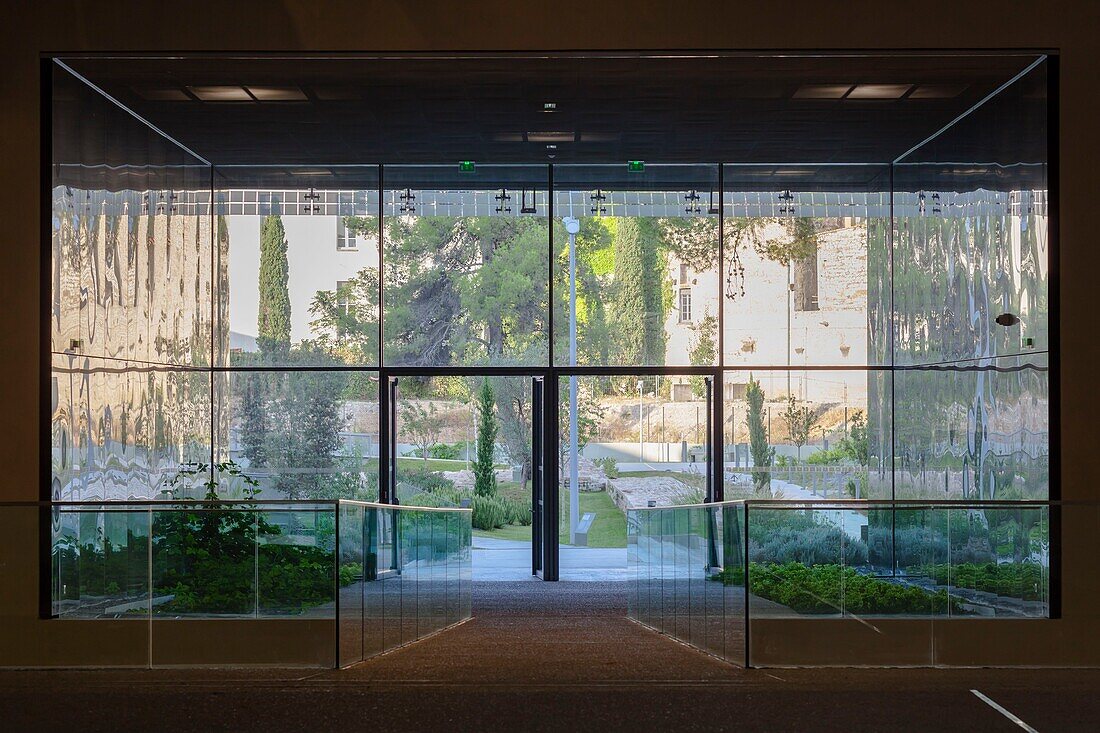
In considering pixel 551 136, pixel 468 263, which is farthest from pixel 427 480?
pixel 551 136

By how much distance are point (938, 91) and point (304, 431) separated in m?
7.18

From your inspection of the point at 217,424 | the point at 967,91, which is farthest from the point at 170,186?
the point at 967,91

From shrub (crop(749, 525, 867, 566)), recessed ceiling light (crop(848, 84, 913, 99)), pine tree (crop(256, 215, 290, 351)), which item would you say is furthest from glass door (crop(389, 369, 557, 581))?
shrub (crop(749, 525, 867, 566))

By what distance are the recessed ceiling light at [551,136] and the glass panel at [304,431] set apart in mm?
3157

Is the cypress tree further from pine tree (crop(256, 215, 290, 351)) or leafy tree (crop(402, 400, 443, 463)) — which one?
pine tree (crop(256, 215, 290, 351))

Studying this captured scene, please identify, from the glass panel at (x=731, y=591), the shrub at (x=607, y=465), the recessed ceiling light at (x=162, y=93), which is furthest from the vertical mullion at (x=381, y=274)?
the glass panel at (x=731, y=591)

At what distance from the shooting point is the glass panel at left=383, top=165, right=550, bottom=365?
39.6 ft

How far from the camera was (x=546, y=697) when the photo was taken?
5.54m

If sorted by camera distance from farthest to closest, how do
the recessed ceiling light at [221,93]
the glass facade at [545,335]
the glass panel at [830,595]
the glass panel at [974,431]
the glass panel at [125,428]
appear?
1. the glass facade at [545,335]
2. the recessed ceiling light at [221,93]
3. the glass panel at [125,428]
4. the glass panel at [974,431]
5. the glass panel at [830,595]

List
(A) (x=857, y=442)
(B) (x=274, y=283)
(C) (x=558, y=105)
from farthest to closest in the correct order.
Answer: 1. (B) (x=274, y=283)
2. (A) (x=857, y=442)
3. (C) (x=558, y=105)

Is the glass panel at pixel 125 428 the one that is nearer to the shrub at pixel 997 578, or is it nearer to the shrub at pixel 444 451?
the shrub at pixel 444 451

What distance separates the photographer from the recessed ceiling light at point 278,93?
357 inches

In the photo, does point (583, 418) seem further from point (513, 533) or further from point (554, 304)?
point (513, 533)

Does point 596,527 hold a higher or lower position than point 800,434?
lower
